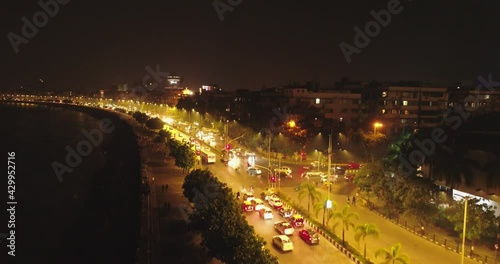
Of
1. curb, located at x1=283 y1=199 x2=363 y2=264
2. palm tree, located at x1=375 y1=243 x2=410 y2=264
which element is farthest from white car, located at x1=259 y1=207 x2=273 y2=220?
palm tree, located at x1=375 y1=243 x2=410 y2=264

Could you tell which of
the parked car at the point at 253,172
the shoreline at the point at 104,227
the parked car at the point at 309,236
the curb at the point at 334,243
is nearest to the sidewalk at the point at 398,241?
the curb at the point at 334,243

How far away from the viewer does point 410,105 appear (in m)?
55.5

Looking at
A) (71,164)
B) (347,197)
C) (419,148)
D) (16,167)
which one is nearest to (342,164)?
(347,197)

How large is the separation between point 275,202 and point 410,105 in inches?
1465

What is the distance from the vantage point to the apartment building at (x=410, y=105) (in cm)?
5487

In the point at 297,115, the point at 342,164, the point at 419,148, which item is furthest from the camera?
the point at 297,115

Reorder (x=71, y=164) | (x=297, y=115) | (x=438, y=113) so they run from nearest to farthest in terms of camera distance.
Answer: (x=297, y=115)
(x=71, y=164)
(x=438, y=113)

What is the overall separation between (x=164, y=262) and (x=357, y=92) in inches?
1851

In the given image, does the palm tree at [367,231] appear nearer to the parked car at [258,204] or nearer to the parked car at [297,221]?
the parked car at [297,221]

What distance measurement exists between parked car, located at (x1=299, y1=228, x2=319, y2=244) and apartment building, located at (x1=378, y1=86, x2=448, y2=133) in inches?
1478

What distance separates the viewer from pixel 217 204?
17922 millimetres

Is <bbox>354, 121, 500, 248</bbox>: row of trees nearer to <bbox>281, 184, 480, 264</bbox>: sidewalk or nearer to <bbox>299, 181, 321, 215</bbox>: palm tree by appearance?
<bbox>281, 184, 480, 264</bbox>: sidewalk

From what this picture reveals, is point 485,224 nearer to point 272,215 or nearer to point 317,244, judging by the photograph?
point 317,244

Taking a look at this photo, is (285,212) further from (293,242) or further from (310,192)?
(293,242)
